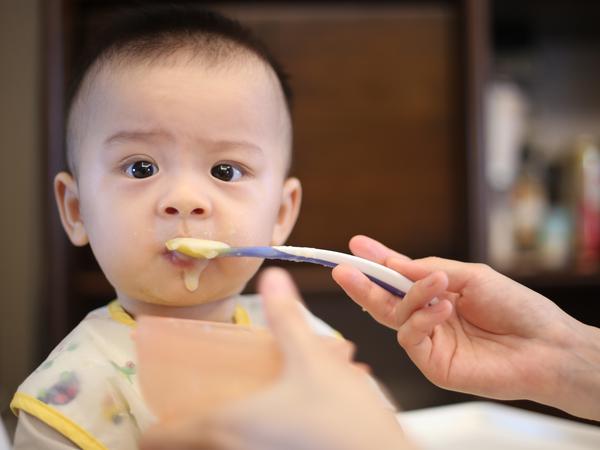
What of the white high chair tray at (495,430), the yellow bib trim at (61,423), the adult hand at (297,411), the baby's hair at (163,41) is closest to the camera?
the adult hand at (297,411)

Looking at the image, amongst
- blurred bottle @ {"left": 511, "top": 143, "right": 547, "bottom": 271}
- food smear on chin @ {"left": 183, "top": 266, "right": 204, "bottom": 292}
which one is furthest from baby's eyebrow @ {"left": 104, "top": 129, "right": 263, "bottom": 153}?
blurred bottle @ {"left": 511, "top": 143, "right": 547, "bottom": 271}

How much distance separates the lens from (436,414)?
928 mm

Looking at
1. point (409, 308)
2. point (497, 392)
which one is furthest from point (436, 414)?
point (409, 308)

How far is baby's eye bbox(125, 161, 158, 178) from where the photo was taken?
0.54m

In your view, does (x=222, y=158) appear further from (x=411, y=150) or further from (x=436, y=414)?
(x=411, y=150)

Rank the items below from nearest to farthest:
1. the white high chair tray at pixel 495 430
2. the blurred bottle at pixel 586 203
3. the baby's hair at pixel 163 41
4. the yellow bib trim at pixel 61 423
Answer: the yellow bib trim at pixel 61 423
the baby's hair at pixel 163 41
the white high chair tray at pixel 495 430
the blurred bottle at pixel 586 203

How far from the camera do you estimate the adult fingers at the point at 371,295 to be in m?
0.60

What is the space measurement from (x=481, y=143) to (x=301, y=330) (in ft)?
3.15

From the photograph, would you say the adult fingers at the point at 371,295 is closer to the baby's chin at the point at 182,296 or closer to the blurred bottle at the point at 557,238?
the baby's chin at the point at 182,296

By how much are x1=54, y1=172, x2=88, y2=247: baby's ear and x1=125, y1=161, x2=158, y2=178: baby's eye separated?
0.09 metres

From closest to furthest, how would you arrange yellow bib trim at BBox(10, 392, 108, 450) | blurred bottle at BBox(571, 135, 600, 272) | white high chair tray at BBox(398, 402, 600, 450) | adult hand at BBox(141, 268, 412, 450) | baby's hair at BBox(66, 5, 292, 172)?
1. adult hand at BBox(141, 268, 412, 450)
2. yellow bib trim at BBox(10, 392, 108, 450)
3. baby's hair at BBox(66, 5, 292, 172)
4. white high chair tray at BBox(398, 402, 600, 450)
5. blurred bottle at BBox(571, 135, 600, 272)

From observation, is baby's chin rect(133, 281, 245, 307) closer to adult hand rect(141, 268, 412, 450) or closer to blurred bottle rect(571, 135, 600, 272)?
adult hand rect(141, 268, 412, 450)

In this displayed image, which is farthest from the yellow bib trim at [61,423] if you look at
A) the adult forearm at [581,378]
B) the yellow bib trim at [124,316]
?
the adult forearm at [581,378]

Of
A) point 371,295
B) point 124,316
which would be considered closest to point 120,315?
point 124,316
